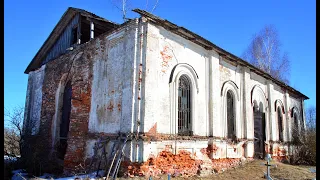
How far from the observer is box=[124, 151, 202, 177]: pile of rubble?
8641 millimetres

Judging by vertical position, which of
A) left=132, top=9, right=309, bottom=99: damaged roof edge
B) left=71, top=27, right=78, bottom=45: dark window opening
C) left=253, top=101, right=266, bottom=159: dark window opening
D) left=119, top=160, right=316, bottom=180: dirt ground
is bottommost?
left=119, top=160, right=316, bottom=180: dirt ground

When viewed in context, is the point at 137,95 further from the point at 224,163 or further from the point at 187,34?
the point at 224,163

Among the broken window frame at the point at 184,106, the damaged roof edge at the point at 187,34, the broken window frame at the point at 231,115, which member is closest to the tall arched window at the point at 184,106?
the broken window frame at the point at 184,106

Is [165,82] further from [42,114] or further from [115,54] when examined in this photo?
[42,114]

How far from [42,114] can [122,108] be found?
6.32 metres

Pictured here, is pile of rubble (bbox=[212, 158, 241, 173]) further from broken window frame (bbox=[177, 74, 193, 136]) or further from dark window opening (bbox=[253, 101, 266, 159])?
dark window opening (bbox=[253, 101, 266, 159])

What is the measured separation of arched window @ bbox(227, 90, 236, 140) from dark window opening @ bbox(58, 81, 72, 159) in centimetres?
700

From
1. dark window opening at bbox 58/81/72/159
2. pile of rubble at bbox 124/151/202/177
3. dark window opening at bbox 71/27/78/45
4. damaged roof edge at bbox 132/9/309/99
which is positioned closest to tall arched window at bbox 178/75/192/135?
pile of rubble at bbox 124/151/202/177

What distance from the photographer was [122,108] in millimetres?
9383

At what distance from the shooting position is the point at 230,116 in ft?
43.8

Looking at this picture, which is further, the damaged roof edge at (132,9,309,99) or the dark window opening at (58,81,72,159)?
the dark window opening at (58,81,72,159)

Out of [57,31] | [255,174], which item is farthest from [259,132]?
[57,31]

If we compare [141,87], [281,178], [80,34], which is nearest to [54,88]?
[80,34]

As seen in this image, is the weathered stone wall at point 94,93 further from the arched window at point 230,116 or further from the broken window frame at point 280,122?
the broken window frame at point 280,122
